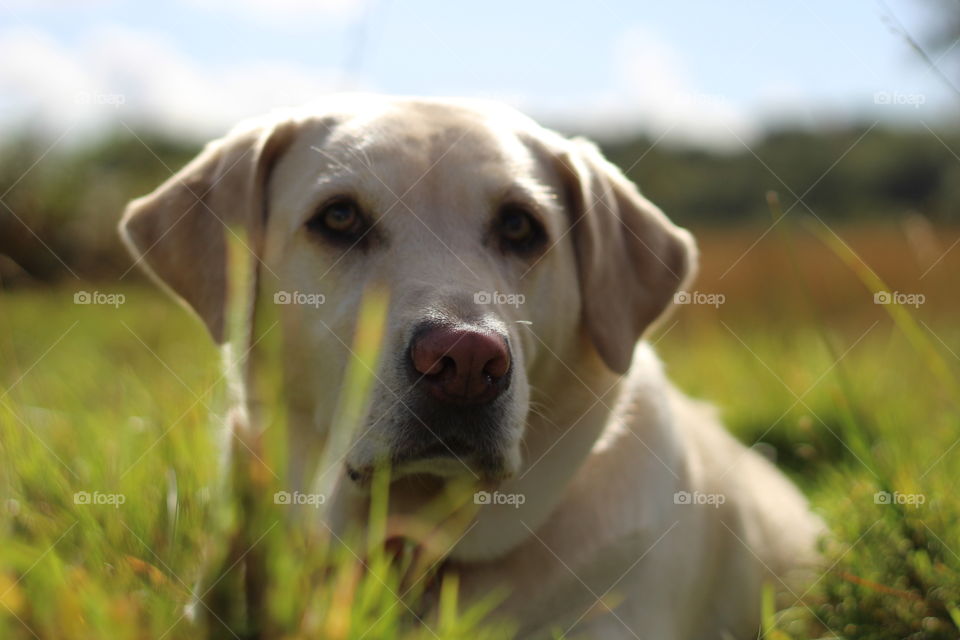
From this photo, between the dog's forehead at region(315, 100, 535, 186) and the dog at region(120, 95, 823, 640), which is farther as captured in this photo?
the dog's forehead at region(315, 100, 535, 186)

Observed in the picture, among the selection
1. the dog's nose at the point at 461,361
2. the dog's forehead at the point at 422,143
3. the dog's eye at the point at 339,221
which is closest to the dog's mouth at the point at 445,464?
the dog's nose at the point at 461,361

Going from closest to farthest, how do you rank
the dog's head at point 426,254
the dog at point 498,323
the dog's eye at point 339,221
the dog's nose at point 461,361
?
the dog's nose at point 461,361, the dog's head at point 426,254, the dog at point 498,323, the dog's eye at point 339,221

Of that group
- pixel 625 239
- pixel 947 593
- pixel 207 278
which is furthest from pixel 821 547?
pixel 207 278

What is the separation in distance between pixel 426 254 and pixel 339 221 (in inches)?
12.5

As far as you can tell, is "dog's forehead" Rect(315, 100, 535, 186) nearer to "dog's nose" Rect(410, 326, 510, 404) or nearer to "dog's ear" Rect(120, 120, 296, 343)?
"dog's ear" Rect(120, 120, 296, 343)

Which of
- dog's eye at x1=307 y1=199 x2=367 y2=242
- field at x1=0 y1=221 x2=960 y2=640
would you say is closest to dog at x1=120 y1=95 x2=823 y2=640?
dog's eye at x1=307 y1=199 x2=367 y2=242

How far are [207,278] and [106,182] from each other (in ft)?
34.6

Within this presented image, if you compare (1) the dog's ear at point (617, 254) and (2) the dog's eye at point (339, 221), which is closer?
(2) the dog's eye at point (339, 221)

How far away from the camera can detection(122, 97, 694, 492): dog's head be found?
258cm

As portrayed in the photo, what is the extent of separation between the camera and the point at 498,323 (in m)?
2.58

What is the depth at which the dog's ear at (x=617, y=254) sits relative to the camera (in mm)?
3225

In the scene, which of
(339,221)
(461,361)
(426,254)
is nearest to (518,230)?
(426,254)

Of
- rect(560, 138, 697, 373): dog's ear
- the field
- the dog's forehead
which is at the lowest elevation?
the field

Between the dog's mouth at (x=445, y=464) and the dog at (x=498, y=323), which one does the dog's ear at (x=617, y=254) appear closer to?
the dog at (x=498, y=323)
